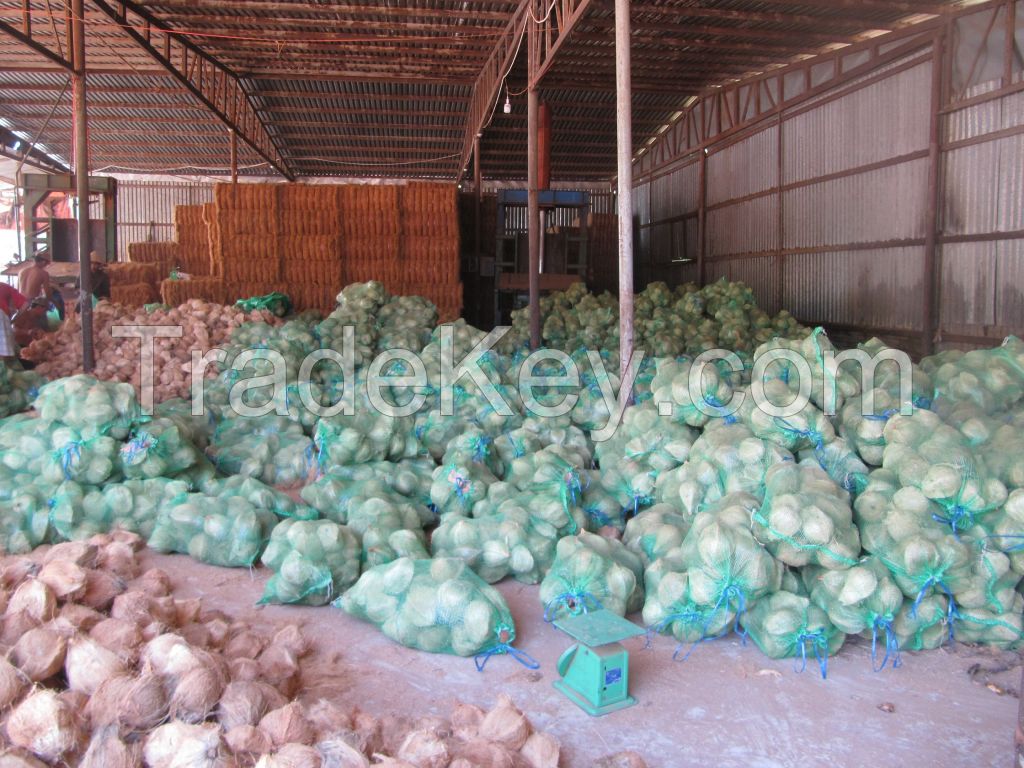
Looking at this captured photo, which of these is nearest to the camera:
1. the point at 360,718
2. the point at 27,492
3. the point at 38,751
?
the point at 38,751

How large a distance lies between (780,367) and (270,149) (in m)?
21.0

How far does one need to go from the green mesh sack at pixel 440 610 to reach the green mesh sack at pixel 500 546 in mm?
676

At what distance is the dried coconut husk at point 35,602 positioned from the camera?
3512mm

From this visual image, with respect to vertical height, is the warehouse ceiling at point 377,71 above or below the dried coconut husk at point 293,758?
above

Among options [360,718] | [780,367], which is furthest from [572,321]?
[360,718]

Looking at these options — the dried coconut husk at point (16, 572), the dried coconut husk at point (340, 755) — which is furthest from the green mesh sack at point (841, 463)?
the dried coconut husk at point (16, 572)

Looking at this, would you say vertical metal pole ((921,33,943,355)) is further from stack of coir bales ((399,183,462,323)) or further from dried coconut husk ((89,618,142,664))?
dried coconut husk ((89,618,142,664))

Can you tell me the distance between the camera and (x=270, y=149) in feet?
76.7

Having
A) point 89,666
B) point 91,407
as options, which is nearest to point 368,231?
point 91,407

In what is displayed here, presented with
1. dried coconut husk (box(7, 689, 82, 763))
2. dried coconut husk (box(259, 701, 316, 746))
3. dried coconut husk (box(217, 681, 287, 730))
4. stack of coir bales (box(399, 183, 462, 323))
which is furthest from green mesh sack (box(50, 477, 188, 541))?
stack of coir bales (box(399, 183, 462, 323))

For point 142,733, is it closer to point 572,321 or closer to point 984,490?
point 984,490

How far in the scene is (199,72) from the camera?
51.1 feet

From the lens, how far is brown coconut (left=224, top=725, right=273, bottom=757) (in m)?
2.79

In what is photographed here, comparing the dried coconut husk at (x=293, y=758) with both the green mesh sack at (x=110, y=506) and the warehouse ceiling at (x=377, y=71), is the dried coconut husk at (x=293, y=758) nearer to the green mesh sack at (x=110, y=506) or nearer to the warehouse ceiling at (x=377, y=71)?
the green mesh sack at (x=110, y=506)
